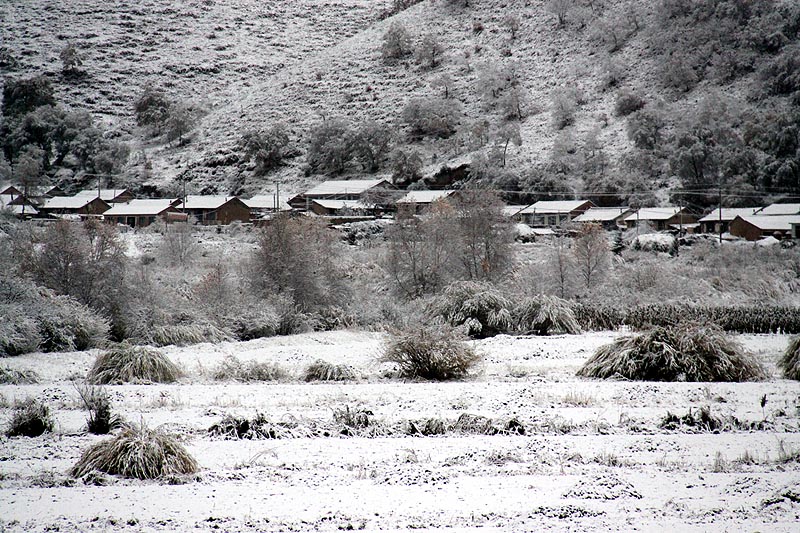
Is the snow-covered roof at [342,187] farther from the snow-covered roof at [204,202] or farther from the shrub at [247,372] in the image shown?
the shrub at [247,372]

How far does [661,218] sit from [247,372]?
1983 inches

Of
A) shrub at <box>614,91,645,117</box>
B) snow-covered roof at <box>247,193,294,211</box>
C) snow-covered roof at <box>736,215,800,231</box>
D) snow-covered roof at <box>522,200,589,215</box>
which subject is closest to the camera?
snow-covered roof at <box>736,215,800,231</box>

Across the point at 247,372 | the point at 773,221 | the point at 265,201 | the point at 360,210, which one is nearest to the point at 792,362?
the point at 247,372

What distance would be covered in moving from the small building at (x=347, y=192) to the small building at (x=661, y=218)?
75.4 ft

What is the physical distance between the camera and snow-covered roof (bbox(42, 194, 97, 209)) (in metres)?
62.0

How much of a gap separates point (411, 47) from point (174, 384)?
98.2 m

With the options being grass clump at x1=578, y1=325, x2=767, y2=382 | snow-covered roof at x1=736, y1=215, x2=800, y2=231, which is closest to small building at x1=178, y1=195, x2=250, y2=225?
snow-covered roof at x1=736, y1=215, x2=800, y2=231

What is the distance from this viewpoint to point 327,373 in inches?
502

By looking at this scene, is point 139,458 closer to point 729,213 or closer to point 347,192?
point 729,213

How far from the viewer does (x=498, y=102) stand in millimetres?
84188

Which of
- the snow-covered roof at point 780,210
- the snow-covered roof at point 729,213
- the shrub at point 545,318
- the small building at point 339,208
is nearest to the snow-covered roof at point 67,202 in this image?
the small building at point 339,208

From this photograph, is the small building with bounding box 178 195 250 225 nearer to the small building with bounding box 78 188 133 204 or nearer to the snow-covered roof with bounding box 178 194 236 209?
the snow-covered roof with bounding box 178 194 236 209

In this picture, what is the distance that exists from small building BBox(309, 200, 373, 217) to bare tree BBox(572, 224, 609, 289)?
103ft

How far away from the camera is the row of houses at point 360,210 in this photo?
53.0 m
